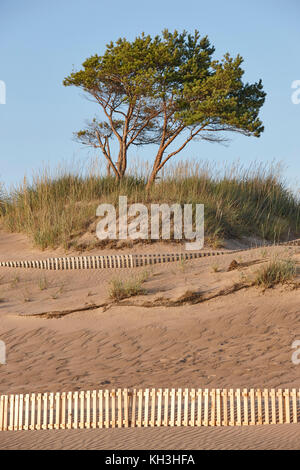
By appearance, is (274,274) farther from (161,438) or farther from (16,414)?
(16,414)

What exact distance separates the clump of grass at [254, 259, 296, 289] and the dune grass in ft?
14.5

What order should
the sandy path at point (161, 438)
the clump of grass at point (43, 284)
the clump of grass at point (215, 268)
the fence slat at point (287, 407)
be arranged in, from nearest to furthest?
the sandy path at point (161, 438) < the fence slat at point (287, 407) < the clump of grass at point (215, 268) < the clump of grass at point (43, 284)

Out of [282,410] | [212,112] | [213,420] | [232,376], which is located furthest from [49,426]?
[212,112]

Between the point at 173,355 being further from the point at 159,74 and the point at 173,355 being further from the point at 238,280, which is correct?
the point at 159,74

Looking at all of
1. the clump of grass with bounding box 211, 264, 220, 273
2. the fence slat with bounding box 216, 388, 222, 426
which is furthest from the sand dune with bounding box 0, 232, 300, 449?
the fence slat with bounding box 216, 388, 222, 426

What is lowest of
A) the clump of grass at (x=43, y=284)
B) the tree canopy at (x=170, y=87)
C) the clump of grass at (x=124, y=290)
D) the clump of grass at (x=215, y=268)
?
the clump of grass at (x=43, y=284)

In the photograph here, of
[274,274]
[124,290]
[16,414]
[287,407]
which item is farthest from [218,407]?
[124,290]

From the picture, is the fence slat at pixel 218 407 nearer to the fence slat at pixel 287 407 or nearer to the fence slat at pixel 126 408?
the fence slat at pixel 287 407

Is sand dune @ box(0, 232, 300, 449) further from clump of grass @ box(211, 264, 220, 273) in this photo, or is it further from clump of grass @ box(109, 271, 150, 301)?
clump of grass @ box(109, 271, 150, 301)

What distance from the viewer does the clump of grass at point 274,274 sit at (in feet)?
31.2

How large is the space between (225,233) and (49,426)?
10.4 m

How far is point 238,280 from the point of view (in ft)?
32.2

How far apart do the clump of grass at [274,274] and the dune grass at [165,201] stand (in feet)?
14.5

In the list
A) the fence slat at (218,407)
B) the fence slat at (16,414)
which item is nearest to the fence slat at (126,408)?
the fence slat at (218,407)
